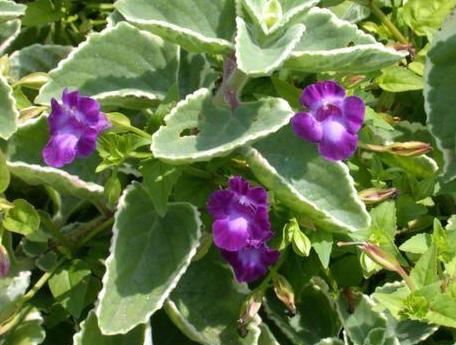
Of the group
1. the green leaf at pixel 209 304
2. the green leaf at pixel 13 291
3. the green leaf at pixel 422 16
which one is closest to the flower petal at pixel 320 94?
the green leaf at pixel 209 304

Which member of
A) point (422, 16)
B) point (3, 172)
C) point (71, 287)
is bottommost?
point (71, 287)

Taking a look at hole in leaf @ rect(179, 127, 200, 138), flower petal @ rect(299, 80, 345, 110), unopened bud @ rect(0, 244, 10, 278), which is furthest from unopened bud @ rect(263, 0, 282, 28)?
unopened bud @ rect(0, 244, 10, 278)

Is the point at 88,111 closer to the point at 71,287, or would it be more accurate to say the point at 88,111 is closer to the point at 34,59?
the point at 71,287

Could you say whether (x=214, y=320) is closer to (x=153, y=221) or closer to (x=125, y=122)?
(x=153, y=221)

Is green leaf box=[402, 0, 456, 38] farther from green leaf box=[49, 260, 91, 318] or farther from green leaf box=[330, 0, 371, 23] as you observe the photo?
green leaf box=[49, 260, 91, 318]

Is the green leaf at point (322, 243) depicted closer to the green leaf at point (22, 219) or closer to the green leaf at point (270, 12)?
the green leaf at point (270, 12)

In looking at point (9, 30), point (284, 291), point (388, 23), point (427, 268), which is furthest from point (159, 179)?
point (388, 23)
